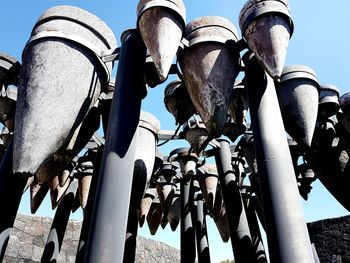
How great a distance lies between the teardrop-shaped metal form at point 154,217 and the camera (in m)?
6.52

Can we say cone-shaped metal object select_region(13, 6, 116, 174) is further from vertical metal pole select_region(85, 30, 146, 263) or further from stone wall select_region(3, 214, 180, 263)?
stone wall select_region(3, 214, 180, 263)

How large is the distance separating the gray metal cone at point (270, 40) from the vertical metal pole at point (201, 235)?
3.82 metres

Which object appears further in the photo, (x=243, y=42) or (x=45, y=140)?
(x=243, y=42)

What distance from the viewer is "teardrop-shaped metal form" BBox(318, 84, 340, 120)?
4.02m

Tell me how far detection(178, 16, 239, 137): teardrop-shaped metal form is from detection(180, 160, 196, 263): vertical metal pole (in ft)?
9.17

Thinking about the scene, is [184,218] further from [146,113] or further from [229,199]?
[146,113]

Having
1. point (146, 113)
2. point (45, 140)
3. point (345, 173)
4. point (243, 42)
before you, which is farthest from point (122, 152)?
point (345, 173)

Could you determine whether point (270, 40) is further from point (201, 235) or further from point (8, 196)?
point (201, 235)

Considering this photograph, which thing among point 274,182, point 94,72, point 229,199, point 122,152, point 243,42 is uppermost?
point 243,42

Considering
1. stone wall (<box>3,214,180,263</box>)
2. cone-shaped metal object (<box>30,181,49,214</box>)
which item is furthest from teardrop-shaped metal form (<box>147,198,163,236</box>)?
stone wall (<box>3,214,180,263</box>)

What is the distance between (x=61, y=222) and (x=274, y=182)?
3964mm

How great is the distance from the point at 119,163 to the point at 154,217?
169 inches

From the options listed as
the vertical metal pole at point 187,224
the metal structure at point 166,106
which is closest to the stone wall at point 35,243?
the vertical metal pole at point 187,224

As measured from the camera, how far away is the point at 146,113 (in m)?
4.34
